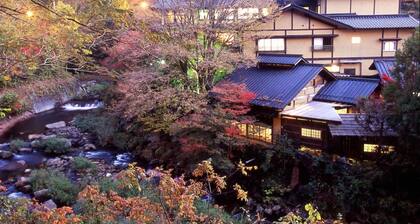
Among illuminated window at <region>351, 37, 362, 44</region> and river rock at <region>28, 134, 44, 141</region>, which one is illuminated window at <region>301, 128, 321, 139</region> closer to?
illuminated window at <region>351, 37, 362, 44</region>

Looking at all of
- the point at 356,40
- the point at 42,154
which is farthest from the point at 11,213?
the point at 356,40

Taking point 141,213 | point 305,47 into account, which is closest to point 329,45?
point 305,47

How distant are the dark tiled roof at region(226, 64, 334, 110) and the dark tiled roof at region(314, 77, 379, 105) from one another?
64 centimetres

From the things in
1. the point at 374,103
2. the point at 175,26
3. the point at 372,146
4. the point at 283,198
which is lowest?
the point at 283,198

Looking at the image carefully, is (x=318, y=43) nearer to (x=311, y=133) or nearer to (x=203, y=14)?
(x=203, y=14)

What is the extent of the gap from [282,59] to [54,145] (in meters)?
13.0

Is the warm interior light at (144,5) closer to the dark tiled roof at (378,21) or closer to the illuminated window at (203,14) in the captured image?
the illuminated window at (203,14)

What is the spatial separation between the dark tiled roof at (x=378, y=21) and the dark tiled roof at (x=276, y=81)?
891 cm

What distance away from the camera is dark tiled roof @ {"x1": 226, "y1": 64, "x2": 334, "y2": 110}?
17000 millimetres

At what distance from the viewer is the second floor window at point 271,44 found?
Answer: 25938mm

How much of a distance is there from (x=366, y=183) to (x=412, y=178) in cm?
155

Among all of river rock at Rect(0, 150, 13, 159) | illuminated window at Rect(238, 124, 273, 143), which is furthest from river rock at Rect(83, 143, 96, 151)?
illuminated window at Rect(238, 124, 273, 143)

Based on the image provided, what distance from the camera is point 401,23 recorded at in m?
25.9

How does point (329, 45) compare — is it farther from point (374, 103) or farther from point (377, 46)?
point (374, 103)
